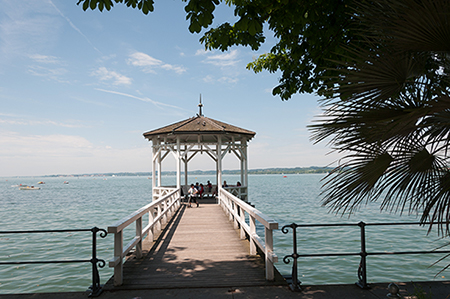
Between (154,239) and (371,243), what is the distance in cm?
1064

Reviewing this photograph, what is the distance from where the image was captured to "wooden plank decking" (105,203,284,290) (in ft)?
15.9

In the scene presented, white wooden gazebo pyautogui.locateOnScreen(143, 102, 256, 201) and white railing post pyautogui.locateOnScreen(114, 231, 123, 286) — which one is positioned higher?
white wooden gazebo pyautogui.locateOnScreen(143, 102, 256, 201)

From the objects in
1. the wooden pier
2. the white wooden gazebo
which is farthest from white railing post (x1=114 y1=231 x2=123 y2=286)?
the white wooden gazebo

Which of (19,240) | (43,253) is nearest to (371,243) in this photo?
(43,253)

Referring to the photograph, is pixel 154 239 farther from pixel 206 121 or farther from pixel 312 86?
pixel 206 121

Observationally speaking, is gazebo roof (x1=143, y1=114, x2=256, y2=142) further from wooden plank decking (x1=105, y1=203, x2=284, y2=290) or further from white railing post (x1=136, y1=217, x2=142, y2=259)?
white railing post (x1=136, y1=217, x2=142, y2=259)

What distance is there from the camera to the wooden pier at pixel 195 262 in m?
4.84

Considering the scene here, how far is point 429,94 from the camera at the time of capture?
3.19 meters

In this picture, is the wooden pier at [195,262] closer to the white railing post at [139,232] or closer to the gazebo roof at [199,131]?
the white railing post at [139,232]

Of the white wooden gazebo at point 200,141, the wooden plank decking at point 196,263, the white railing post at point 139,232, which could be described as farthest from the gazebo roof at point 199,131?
the white railing post at point 139,232

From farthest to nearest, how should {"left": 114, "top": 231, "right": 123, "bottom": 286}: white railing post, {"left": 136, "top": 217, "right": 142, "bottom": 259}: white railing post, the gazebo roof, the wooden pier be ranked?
1. the gazebo roof
2. {"left": 136, "top": 217, "right": 142, "bottom": 259}: white railing post
3. the wooden pier
4. {"left": 114, "top": 231, "right": 123, "bottom": 286}: white railing post

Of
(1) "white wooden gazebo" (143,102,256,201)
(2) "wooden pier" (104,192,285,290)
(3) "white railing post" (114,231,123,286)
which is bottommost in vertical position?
(2) "wooden pier" (104,192,285,290)

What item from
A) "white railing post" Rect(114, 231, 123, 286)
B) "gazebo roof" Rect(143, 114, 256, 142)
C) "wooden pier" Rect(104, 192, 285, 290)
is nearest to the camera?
"white railing post" Rect(114, 231, 123, 286)

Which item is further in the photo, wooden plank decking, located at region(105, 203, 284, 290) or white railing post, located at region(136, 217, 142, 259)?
white railing post, located at region(136, 217, 142, 259)
